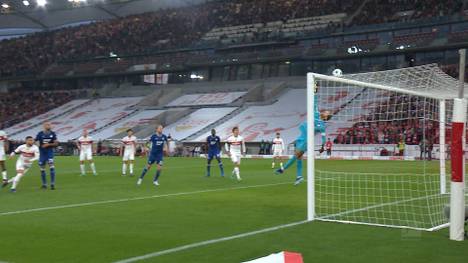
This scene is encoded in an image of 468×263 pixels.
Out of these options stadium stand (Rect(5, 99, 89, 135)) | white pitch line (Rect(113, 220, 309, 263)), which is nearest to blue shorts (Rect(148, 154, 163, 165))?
white pitch line (Rect(113, 220, 309, 263))

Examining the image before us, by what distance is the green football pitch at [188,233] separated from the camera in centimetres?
740

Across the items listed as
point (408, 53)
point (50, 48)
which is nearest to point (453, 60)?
point (408, 53)

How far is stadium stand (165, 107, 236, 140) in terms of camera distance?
49875 millimetres

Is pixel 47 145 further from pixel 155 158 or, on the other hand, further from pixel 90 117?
pixel 90 117

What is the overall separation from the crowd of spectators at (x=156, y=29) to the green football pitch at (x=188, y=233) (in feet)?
136

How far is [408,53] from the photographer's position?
4712 cm

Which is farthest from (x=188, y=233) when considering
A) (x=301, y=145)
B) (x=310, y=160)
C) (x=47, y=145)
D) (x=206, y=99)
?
(x=206, y=99)

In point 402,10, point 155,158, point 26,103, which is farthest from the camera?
point 26,103

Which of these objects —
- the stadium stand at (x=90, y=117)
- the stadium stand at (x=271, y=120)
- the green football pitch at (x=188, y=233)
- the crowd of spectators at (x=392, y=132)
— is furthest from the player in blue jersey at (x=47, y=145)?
the stadium stand at (x=90, y=117)

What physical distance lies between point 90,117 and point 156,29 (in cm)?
1439

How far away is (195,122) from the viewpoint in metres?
51.7

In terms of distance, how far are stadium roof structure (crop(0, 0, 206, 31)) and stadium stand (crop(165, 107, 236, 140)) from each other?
20.6 metres

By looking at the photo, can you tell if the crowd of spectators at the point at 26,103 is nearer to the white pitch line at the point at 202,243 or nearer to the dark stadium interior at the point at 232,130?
the dark stadium interior at the point at 232,130

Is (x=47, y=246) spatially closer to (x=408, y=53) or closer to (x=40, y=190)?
(x=40, y=190)
